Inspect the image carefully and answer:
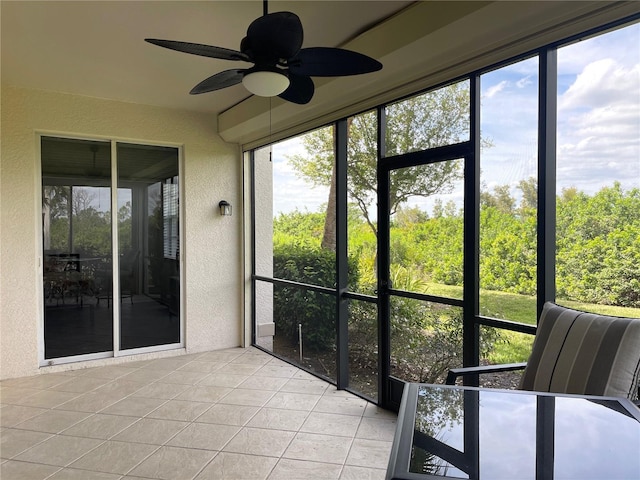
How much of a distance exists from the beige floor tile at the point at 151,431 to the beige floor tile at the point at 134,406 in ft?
0.56

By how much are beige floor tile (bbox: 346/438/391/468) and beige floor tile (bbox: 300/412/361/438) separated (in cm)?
15

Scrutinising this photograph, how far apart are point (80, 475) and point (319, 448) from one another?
1448 millimetres

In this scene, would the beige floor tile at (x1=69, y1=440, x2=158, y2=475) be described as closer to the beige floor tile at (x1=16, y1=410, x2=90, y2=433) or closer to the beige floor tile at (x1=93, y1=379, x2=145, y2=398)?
the beige floor tile at (x1=16, y1=410, x2=90, y2=433)

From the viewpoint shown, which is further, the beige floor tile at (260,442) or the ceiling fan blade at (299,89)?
the beige floor tile at (260,442)

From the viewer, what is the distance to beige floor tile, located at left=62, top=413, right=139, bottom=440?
9.71 ft

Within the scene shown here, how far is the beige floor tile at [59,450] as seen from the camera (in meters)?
2.61

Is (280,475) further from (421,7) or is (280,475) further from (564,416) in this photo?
(421,7)

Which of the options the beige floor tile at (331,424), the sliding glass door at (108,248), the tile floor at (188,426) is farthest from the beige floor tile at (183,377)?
the beige floor tile at (331,424)

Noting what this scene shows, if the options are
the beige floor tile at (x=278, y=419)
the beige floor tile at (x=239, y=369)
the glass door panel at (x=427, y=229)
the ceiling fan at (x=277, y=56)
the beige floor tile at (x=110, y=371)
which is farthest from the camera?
the beige floor tile at (x=239, y=369)

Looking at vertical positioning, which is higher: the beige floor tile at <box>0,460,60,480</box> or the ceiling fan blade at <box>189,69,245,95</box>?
the ceiling fan blade at <box>189,69,245,95</box>

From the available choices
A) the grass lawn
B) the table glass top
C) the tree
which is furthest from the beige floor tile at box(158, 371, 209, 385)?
the table glass top

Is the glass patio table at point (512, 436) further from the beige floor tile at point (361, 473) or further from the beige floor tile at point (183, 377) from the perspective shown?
the beige floor tile at point (183, 377)

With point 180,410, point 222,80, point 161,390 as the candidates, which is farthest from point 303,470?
point 222,80

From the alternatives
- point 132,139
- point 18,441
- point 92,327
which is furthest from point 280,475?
point 132,139
